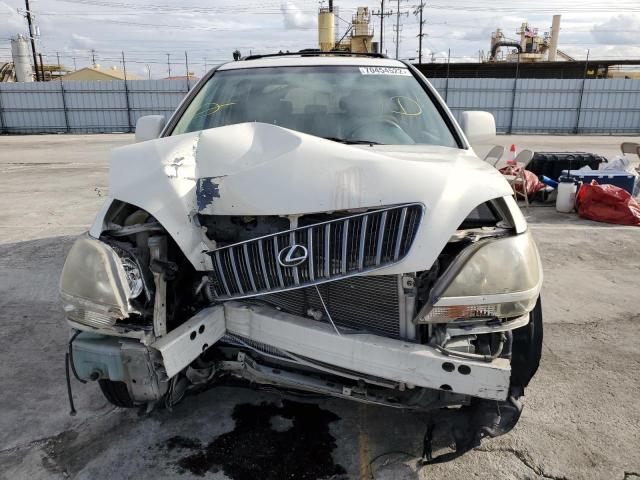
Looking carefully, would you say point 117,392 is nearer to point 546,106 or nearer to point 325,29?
point 325,29

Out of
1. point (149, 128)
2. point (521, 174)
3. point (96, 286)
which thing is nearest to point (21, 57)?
point (521, 174)

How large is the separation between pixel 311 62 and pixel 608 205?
5.84 m

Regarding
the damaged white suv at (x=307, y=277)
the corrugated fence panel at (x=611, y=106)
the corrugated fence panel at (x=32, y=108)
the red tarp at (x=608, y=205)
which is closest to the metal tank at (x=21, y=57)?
the corrugated fence panel at (x=32, y=108)

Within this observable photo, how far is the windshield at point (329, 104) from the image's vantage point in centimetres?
321

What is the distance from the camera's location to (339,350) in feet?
6.64

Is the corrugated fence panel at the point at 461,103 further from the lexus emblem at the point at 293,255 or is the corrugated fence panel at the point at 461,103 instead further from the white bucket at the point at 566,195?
the lexus emblem at the point at 293,255

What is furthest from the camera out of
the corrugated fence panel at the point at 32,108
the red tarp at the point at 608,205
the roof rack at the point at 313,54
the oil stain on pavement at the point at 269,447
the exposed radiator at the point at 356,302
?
the corrugated fence panel at the point at 32,108

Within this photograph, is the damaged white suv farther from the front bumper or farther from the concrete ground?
the concrete ground

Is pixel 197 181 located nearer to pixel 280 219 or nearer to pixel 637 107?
pixel 280 219

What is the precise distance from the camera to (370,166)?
2.08 meters

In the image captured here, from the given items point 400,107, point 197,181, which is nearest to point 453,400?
point 197,181

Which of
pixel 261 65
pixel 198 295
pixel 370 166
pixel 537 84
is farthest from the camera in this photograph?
pixel 537 84

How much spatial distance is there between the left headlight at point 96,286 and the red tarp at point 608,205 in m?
7.44

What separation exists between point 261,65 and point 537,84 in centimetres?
2447
